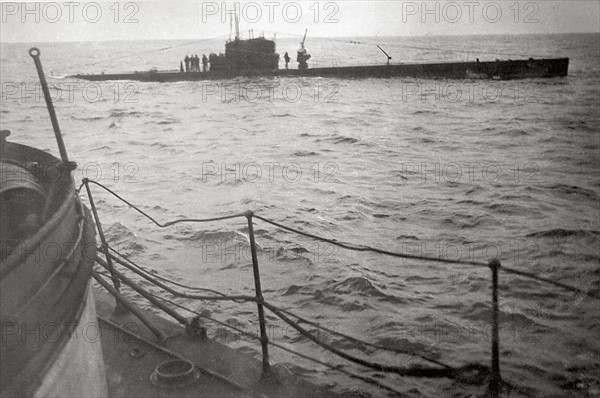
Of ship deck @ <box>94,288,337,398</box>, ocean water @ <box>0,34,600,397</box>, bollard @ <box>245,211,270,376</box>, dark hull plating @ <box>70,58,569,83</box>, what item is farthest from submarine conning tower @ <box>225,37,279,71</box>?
bollard @ <box>245,211,270,376</box>

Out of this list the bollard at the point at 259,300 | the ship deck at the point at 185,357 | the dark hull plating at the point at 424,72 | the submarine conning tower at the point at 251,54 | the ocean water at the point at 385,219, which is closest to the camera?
the bollard at the point at 259,300

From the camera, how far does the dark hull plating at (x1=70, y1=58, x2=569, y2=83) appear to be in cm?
4412

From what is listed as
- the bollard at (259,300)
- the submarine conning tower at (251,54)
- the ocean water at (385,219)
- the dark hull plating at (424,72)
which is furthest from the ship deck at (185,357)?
the submarine conning tower at (251,54)

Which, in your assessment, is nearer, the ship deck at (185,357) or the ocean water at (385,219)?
the ship deck at (185,357)

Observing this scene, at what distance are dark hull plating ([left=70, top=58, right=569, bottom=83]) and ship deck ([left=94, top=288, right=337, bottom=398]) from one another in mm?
44445

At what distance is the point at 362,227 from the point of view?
11.9m

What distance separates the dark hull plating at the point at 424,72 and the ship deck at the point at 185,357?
4444cm

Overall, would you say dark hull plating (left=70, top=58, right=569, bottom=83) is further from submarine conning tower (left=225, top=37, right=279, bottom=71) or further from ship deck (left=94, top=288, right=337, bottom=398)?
ship deck (left=94, top=288, right=337, bottom=398)

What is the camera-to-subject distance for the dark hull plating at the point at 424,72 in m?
44.1

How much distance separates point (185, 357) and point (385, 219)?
8427 mm

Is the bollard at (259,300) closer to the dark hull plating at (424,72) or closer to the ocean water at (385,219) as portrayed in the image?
the ocean water at (385,219)

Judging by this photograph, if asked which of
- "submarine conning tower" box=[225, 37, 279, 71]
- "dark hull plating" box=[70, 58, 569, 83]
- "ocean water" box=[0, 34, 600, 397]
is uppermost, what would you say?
"submarine conning tower" box=[225, 37, 279, 71]

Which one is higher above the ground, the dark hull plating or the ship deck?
the dark hull plating

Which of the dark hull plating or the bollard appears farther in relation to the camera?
the dark hull plating
